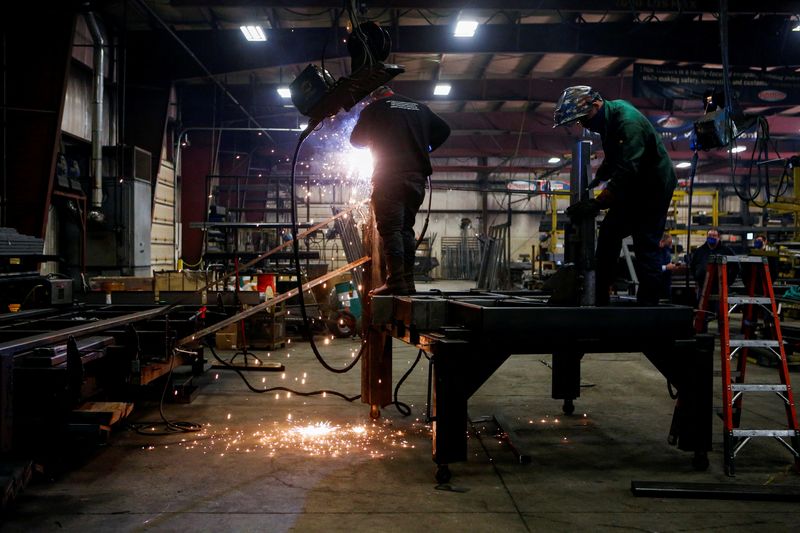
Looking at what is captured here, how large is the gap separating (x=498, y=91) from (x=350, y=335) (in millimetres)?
8449

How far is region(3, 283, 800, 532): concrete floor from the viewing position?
9.33 ft

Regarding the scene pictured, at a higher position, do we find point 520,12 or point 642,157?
point 520,12

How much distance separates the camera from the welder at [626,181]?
3.90 metres

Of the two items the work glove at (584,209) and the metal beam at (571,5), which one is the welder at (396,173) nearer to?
the work glove at (584,209)

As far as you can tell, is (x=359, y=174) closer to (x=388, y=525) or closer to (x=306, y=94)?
(x=306, y=94)

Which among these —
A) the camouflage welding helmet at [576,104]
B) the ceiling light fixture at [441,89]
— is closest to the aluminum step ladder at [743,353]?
A: the camouflage welding helmet at [576,104]

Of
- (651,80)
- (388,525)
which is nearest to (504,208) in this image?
(651,80)

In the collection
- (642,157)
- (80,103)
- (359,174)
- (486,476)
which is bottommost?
(486,476)

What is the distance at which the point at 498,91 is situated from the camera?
1484 cm

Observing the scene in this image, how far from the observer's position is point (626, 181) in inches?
152

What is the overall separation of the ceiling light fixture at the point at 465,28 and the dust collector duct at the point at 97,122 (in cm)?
684

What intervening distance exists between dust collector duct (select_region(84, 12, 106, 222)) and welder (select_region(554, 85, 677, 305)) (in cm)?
931

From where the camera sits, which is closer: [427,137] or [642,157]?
[642,157]

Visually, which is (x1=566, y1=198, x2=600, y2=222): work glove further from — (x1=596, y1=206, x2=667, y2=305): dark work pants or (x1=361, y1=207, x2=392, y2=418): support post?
(x1=361, y1=207, x2=392, y2=418): support post
